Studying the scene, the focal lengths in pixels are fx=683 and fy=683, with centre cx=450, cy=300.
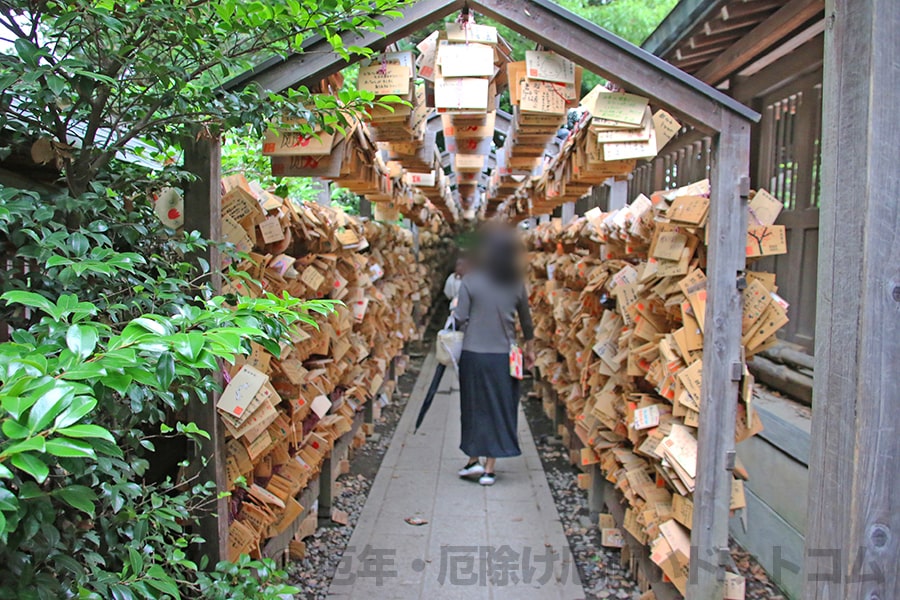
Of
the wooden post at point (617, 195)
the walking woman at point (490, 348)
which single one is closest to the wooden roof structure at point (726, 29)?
the wooden post at point (617, 195)

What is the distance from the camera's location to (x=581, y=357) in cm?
588

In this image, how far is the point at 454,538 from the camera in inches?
195

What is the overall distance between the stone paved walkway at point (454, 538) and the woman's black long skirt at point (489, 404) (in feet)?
1.18

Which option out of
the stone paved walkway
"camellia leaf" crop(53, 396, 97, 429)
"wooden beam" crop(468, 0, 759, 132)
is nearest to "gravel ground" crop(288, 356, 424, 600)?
the stone paved walkway

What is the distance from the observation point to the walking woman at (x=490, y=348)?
6031mm

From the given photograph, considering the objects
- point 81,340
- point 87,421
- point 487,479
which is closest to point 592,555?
point 487,479

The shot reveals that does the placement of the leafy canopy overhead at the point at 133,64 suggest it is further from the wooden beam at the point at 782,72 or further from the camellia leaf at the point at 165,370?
the wooden beam at the point at 782,72

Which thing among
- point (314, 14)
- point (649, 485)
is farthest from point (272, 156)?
point (649, 485)

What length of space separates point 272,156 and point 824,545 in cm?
284

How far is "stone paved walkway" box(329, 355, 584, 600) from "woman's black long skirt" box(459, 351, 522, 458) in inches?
14.2

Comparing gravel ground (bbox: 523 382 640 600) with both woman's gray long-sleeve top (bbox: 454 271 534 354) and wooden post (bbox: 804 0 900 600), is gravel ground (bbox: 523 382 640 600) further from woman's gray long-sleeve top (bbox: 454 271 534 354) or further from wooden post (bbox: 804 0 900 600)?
wooden post (bbox: 804 0 900 600)

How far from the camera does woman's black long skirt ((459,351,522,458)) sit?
20.0 feet

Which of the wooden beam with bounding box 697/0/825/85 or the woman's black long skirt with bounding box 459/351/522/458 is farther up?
the wooden beam with bounding box 697/0/825/85

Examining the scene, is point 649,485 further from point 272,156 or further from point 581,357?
point 272,156
